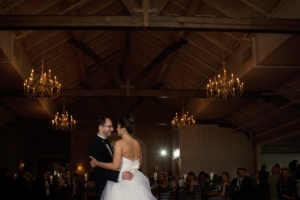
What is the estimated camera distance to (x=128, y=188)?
15.7 ft

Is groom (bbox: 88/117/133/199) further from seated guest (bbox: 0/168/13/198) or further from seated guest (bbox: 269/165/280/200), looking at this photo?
seated guest (bbox: 269/165/280/200)

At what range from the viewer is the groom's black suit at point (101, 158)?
4738 millimetres

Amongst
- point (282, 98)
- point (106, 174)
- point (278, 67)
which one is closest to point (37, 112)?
point (282, 98)

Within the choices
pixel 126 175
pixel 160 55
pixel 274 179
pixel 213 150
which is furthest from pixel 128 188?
pixel 213 150

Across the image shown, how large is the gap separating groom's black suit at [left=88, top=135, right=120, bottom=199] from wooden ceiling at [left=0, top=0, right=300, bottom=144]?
351 cm

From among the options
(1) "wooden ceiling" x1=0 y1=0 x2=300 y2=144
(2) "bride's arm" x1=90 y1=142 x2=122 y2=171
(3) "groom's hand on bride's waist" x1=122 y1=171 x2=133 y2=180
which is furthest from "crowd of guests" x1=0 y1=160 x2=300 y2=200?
(2) "bride's arm" x1=90 y1=142 x2=122 y2=171

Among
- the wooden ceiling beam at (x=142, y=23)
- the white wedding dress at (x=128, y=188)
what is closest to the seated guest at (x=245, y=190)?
the wooden ceiling beam at (x=142, y=23)

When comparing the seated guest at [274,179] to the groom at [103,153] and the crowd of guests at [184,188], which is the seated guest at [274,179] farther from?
the groom at [103,153]

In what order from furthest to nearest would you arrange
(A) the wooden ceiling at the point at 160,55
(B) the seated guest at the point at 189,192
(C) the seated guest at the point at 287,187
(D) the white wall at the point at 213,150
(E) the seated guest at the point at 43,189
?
1. (D) the white wall at the point at 213,150
2. (B) the seated guest at the point at 189,192
3. (E) the seated guest at the point at 43,189
4. (C) the seated guest at the point at 287,187
5. (A) the wooden ceiling at the point at 160,55

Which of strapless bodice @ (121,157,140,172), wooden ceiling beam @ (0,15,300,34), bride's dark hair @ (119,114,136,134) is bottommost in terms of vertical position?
strapless bodice @ (121,157,140,172)

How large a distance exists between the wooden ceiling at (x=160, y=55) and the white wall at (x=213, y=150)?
2.01ft

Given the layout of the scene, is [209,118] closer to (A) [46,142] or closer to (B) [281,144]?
(B) [281,144]

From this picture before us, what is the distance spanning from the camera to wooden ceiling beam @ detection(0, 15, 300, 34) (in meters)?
7.90

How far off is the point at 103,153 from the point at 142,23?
3.57 meters
